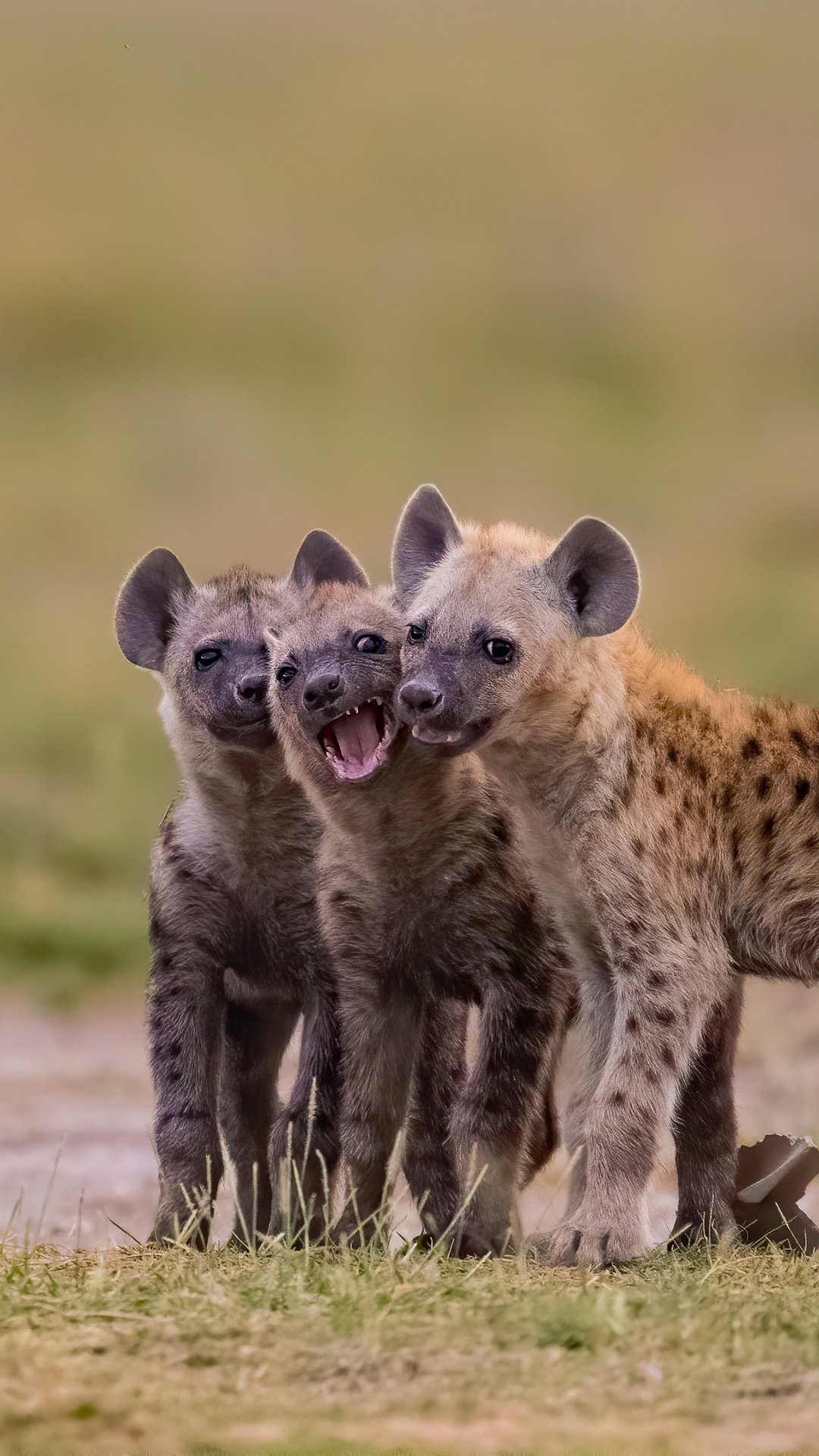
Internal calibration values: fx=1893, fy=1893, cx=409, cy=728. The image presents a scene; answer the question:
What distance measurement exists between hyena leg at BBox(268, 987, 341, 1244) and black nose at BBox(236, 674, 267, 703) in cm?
83

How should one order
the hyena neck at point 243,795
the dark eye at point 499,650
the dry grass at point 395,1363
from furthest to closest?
the hyena neck at point 243,795 < the dark eye at point 499,650 < the dry grass at point 395,1363

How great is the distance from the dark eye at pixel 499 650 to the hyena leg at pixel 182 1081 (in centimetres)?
124

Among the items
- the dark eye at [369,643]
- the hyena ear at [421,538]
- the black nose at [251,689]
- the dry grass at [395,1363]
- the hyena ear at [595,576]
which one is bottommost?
the dry grass at [395,1363]

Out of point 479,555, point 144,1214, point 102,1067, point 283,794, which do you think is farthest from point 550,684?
point 102,1067

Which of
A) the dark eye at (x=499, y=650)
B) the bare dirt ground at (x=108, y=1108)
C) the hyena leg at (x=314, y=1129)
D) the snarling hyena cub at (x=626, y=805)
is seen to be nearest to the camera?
the snarling hyena cub at (x=626, y=805)

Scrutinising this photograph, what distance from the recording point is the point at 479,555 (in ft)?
16.0

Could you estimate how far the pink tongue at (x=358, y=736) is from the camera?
4.77 metres

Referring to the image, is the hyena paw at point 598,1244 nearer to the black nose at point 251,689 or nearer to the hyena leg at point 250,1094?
the hyena leg at point 250,1094

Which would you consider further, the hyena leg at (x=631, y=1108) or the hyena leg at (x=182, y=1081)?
the hyena leg at (x=182, y=1081)

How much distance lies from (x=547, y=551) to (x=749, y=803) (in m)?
0.84

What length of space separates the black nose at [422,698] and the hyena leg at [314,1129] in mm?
1116

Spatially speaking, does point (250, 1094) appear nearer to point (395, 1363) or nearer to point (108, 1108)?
point (395, 1363)

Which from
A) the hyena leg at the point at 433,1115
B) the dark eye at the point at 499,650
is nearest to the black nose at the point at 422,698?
the dark eye at the point at 499,650

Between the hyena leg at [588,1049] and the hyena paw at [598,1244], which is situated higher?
the hyena leg at [588,1049]
